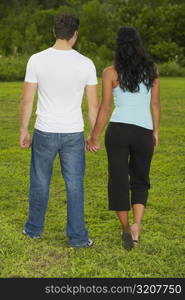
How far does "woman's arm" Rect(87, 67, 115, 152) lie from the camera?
5559mm

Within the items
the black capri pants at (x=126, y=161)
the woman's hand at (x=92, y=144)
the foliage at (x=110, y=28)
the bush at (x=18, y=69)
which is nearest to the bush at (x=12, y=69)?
the bush at (x=18, y=69)

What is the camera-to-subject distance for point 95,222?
6.92 m

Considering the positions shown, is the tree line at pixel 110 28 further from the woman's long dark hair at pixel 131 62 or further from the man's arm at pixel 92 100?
the woman's long dark hair at pixel 131 62

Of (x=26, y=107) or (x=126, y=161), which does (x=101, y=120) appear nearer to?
(x=126, y=161)

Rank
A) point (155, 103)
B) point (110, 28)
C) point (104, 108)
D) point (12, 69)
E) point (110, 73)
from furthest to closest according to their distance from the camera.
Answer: point (110, 28)
point (12, 69)
point (155, 103)
point (104, 108)
point (110, 73)

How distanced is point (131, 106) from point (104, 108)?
24 cm

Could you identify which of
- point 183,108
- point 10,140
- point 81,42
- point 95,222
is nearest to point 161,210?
point 95,222

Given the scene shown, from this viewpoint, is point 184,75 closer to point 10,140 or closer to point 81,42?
point 81,42

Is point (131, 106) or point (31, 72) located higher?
point (31, 72)

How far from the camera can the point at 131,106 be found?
18.4 feet

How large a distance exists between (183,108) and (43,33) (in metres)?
31.5

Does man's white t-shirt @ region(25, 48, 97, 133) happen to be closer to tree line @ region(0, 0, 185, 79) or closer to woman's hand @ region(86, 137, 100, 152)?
woman's hand @ region(86, 137, 100, 152)

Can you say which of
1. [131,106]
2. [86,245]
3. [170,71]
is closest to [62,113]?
[131,106]

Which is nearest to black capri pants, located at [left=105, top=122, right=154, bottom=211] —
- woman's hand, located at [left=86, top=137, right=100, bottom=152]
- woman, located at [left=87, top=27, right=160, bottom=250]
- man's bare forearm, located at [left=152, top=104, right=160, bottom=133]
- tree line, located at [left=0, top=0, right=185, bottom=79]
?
woman, located at [left=87, top=27, right=160, bottom=250]
